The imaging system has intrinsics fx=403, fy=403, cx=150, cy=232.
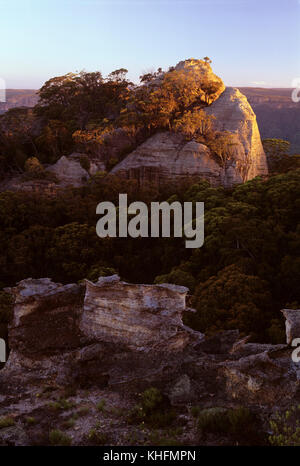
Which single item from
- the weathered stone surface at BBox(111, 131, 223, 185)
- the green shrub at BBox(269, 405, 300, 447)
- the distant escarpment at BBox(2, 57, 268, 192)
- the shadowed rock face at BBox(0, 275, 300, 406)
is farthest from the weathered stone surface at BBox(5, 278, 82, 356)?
the weathered stone surface at BBox(111, 131, 223, 185)

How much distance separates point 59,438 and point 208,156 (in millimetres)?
30455

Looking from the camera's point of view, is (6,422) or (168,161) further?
(168,161)

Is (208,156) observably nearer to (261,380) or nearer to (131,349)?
(131,349)

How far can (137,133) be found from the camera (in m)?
42.2

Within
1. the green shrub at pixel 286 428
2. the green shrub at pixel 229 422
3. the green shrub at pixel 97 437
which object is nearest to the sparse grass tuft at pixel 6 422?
the green shrub at pixel 97 437

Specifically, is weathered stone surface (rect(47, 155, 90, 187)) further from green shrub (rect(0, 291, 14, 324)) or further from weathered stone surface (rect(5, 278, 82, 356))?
weathered stone surface (rect(5, 278, 82, 356))

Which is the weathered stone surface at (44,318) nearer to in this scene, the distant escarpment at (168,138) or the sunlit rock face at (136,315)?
the sunlit rock face at (136,315)

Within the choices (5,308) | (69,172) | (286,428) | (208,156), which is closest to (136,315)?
(286,428)

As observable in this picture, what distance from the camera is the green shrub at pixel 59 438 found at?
10.2 meters

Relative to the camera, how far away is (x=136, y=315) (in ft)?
46.2

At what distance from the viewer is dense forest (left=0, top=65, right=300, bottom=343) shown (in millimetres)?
19180
